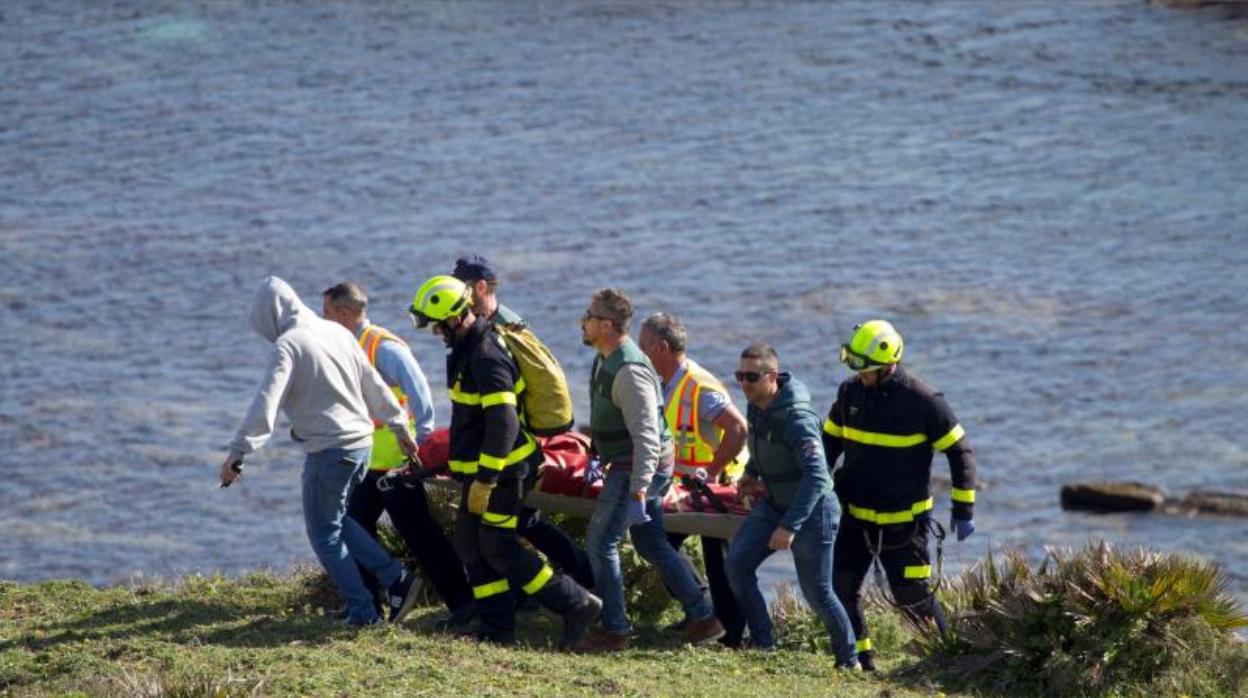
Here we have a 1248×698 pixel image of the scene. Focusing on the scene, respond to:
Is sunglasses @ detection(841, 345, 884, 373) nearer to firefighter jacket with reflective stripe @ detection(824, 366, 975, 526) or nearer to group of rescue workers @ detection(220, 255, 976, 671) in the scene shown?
group of rescue workers @ detection(220, 255, 976, 671)

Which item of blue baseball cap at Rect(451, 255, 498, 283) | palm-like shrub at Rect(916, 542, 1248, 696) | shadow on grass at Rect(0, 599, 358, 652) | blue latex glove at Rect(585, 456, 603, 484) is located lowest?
palm-like shrub at Rect(916, 542, 1248, 696)

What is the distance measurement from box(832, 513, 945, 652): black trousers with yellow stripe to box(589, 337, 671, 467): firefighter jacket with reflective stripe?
133 cm

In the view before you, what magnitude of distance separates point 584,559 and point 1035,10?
166 ft

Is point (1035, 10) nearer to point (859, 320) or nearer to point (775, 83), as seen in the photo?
point (775, 83)

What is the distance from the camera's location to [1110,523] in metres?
30.0

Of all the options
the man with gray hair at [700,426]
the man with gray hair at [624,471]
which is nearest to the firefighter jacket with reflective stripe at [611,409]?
the man with gray hair at [624,471]

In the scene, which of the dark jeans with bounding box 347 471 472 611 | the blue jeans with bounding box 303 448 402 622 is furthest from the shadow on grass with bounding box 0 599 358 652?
the dark jeans with bounding box 347 471 472 611

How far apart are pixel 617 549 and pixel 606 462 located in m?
0.54

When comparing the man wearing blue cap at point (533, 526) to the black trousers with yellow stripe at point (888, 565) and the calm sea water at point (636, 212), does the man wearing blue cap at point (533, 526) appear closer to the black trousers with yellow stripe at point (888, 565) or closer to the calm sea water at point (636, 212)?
the black trousers with yellow stripe at point (888, 565)

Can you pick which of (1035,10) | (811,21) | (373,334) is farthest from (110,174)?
(373,334)

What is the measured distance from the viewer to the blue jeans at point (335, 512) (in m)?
12.1

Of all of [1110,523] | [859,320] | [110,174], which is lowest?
[1110,523]

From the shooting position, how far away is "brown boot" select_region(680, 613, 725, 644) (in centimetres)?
1288

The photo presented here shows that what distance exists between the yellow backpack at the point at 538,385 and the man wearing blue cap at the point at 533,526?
549mm
